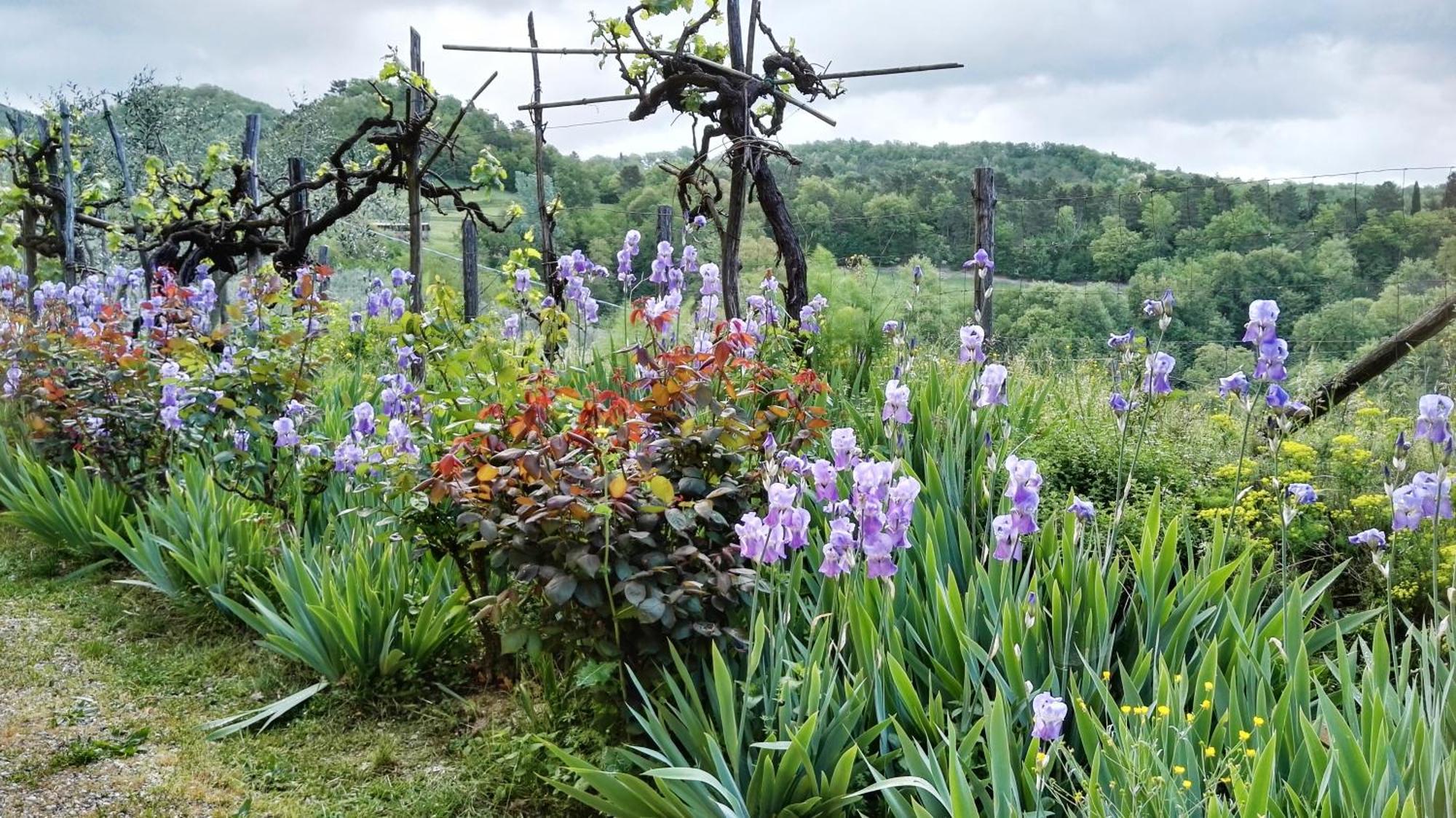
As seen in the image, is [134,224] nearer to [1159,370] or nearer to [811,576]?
[811,576]

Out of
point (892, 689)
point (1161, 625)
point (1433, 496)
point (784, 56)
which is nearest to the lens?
point (1433, 496)

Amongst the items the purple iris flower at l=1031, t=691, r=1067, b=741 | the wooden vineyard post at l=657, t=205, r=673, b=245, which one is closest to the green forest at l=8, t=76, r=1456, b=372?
the wooden vineyard post at l=657, t=205, r=673, b=245

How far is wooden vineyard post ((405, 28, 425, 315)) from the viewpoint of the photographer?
18.4 ft

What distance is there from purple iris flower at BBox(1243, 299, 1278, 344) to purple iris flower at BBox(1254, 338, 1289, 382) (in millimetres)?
15

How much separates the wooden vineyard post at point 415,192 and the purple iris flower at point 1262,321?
4.24 m

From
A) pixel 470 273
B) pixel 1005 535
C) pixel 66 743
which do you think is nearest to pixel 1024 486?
pixel 1005 535

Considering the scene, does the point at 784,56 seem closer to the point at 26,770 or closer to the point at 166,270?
the point at 166,270

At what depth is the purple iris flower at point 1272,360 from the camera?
2.39 m

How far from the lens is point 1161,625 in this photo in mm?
2604

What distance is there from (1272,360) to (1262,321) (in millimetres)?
100

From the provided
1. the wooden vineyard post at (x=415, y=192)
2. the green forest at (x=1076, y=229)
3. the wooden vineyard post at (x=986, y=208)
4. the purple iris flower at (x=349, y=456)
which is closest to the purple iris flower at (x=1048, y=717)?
the purple iris flower at (x=349, y=456)

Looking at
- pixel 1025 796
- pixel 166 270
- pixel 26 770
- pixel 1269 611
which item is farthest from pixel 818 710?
pixel 166 270

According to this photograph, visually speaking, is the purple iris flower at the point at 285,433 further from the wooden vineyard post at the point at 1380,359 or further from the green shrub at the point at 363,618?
the wooden vineyard post at the point at 1380,359

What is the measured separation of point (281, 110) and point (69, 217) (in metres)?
13.4
